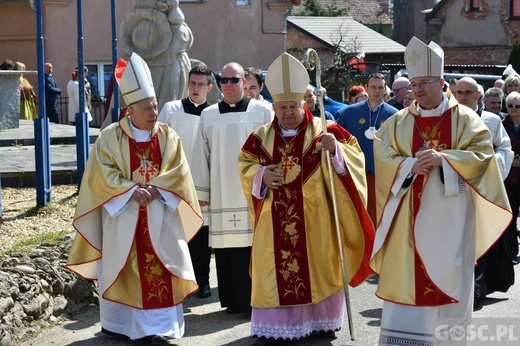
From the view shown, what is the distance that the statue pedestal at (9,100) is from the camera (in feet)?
61.1

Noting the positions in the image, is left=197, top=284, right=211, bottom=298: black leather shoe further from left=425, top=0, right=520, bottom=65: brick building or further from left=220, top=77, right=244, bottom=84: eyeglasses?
left=425, top=0, right=520, bottom=65: brick building

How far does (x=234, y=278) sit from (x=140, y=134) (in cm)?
164

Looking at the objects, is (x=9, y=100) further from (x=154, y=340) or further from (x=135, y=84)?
(x=154, y=340)

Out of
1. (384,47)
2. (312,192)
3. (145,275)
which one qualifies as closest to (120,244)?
(145,275)

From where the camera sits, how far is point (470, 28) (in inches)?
1687

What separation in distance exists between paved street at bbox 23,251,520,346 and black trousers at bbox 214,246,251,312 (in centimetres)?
12

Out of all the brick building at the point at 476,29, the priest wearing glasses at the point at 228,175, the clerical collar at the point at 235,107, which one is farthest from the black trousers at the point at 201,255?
the brick building at the point at 476,29

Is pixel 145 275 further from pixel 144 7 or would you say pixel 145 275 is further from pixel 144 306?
pixel 144 7

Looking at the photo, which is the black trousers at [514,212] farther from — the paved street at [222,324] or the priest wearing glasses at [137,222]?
the priest wearing glasses at [137,222]

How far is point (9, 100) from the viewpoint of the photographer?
61.9ft

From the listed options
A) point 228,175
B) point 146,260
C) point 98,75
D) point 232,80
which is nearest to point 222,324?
point 146,260

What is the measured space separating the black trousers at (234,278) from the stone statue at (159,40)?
371cm

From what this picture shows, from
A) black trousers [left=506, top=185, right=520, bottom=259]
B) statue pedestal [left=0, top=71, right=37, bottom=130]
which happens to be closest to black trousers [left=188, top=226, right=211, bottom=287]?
black trousers [left=506, top=185, right=520, bottom=259]

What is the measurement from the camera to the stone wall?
7723 millimetres
